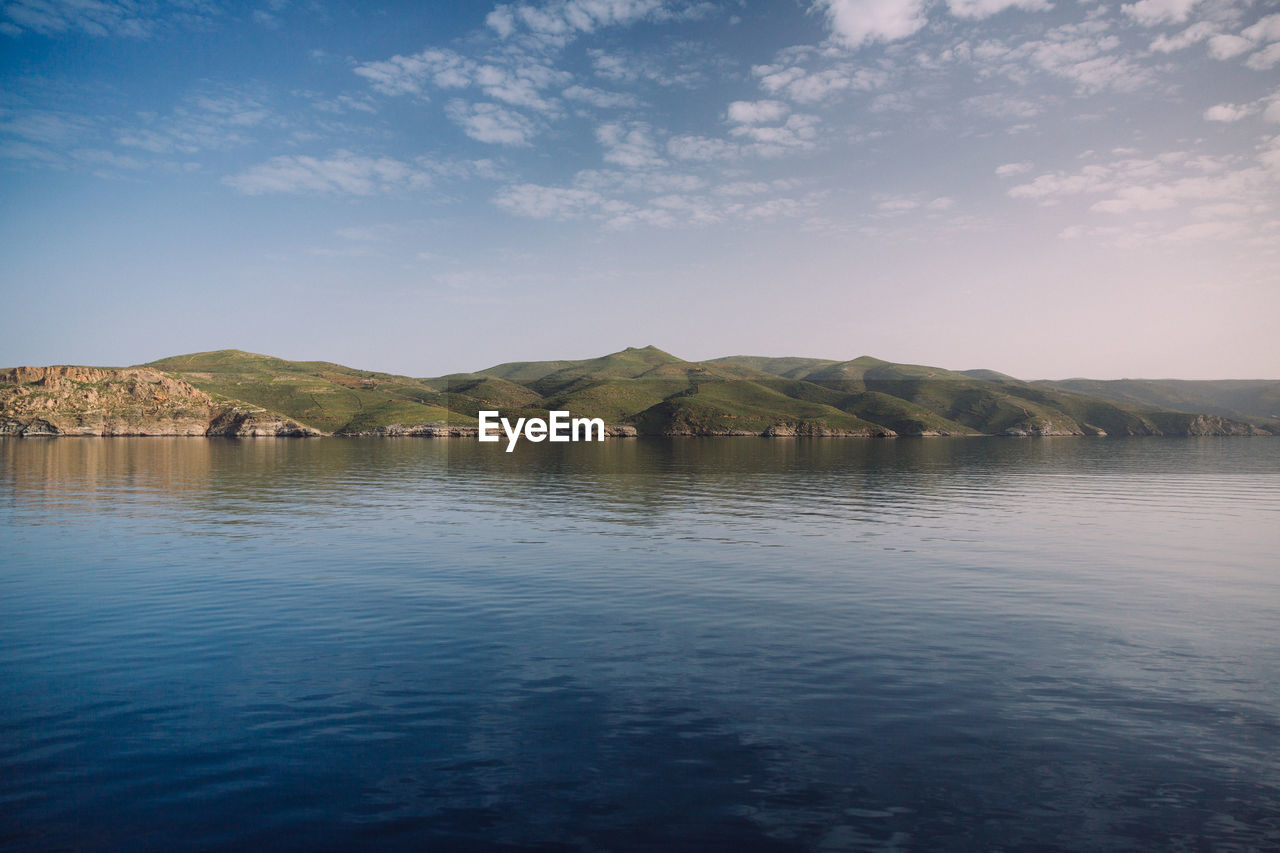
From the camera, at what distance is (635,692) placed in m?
18.8

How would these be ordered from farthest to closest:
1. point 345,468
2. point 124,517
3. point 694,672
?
1. point 345,468
2. point 124,517
3. point 694,672

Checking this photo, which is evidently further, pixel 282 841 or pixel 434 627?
pixel 434 627

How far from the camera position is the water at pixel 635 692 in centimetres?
1260

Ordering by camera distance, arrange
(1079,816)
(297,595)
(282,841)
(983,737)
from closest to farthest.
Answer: (282,841), (1079,816), (983,737), (297,595)

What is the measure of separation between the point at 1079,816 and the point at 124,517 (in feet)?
211

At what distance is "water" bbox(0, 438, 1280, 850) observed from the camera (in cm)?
1260

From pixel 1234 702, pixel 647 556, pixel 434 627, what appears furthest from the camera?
pixel 647 556

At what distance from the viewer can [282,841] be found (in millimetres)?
11758

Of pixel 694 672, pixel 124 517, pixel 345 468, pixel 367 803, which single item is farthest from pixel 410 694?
pixel 345 468

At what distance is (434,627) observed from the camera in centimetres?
2517

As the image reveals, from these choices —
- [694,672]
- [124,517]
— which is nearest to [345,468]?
[124,517]

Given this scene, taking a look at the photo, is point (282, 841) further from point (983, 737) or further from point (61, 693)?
point (983, 737)

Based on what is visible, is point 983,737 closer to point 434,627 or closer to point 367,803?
point 367,803

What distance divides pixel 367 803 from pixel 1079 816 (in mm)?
13299
